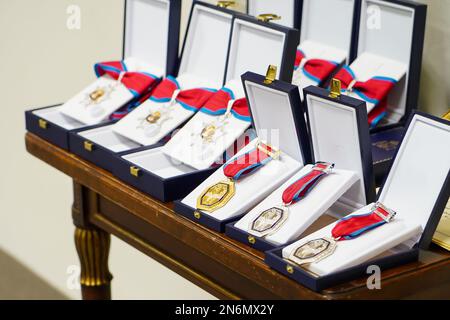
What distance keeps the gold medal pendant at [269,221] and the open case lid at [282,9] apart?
2.03 ft

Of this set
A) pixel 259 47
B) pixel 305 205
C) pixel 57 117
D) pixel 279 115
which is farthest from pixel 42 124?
pixel 305 205

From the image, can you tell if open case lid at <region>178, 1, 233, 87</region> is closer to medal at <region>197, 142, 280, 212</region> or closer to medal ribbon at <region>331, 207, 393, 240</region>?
medal at <region>197, 142, 280, 212</region>

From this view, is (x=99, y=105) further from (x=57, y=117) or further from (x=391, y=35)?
(x=391, y=35)

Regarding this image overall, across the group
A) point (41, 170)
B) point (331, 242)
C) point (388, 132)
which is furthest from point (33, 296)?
point (331, 242)

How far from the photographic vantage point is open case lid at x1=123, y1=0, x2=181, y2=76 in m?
1.73

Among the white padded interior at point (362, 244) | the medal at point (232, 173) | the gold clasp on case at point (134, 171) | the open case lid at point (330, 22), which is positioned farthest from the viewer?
the open case lid at point (330, 22)

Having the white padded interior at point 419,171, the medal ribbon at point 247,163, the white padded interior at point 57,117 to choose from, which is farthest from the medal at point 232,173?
the white padded interior at point 57,117

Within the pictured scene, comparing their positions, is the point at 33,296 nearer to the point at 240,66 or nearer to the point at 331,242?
the point at 240,66

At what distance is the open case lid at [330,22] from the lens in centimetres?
165

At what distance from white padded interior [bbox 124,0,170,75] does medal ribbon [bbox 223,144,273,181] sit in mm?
469

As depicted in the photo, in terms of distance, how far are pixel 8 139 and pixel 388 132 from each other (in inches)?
74.4

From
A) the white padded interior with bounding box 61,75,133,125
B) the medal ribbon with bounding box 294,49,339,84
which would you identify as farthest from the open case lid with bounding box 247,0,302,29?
the white padded interior with bounding box 61,75,133,125

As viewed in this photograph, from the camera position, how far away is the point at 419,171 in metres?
1.20

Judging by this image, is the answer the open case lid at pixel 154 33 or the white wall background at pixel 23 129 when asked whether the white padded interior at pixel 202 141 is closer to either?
the open case lid at pixel 154 33
